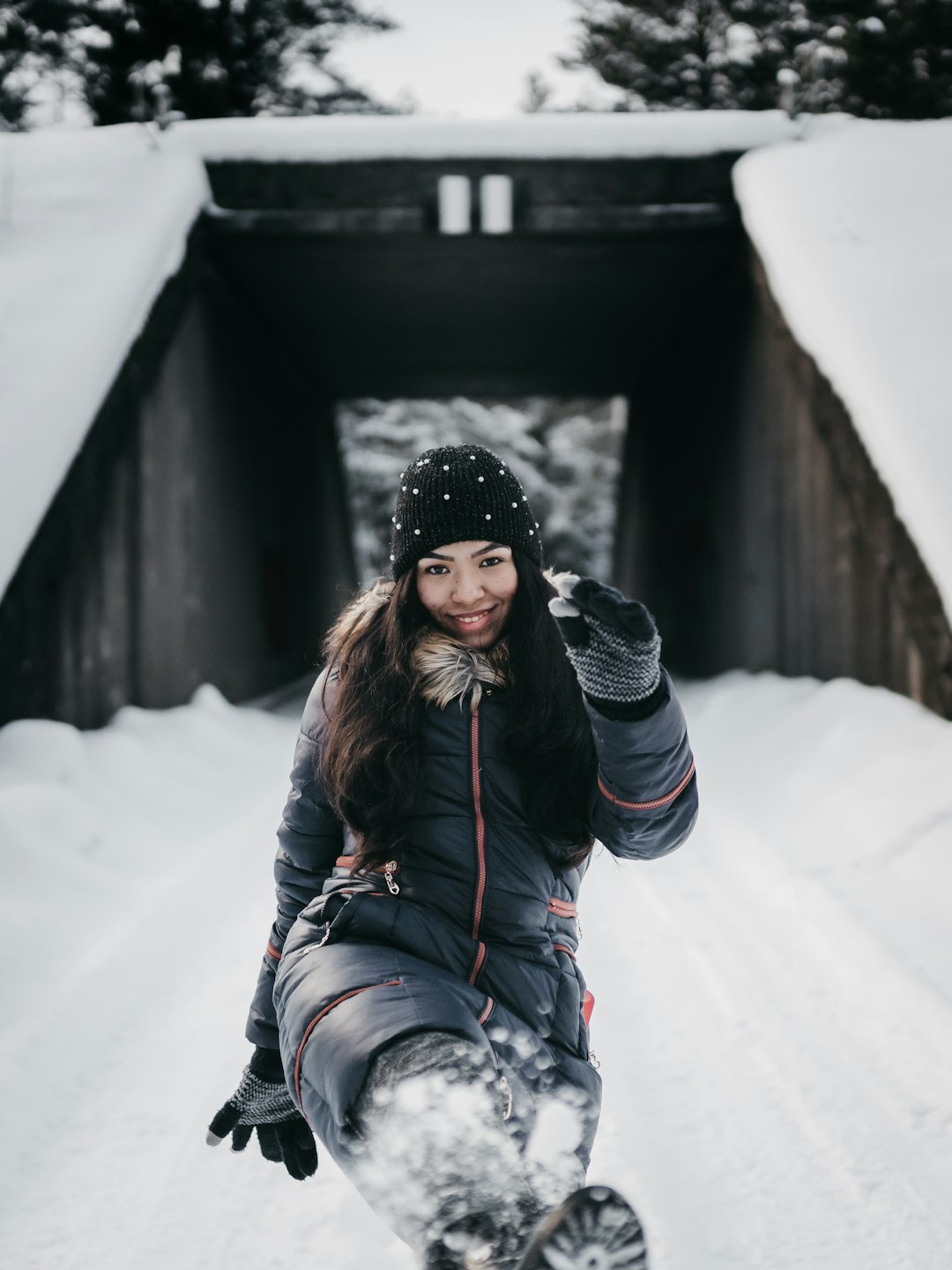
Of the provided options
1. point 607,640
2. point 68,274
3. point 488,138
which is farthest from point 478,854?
point 488,138

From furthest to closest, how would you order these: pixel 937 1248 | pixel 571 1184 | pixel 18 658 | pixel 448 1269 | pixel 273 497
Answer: pixel 273 497
pixel 18 658
pixel 937 1248
pixel 571 1184
pixel 448 1269

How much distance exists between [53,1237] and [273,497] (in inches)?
414

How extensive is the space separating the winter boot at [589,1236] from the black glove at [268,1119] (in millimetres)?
765

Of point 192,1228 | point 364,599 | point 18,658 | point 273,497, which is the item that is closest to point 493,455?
point 364,599

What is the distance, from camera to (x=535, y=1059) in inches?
66.4

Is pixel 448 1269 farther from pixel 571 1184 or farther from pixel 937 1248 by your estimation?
pixel 937 1248

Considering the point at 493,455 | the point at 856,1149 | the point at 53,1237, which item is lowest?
the point at 856,1149

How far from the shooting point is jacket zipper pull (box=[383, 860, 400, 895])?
171 centimetres

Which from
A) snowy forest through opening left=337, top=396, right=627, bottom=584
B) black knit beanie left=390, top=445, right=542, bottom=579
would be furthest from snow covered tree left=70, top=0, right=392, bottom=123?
black knit beanie left=390, top=445, right=542, bottom=579

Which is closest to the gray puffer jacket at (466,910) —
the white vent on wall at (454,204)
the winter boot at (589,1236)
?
the winter boot at (589,1236)

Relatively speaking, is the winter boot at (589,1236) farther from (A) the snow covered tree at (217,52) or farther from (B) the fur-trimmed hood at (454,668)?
(A) the snow covered tree at (217,52)

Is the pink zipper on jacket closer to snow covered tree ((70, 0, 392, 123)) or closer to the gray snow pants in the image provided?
the gray snow pants

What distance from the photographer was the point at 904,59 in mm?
16734

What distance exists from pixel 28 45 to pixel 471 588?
20.2m
